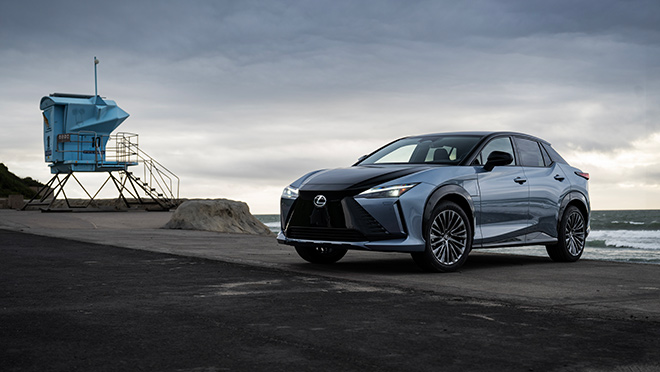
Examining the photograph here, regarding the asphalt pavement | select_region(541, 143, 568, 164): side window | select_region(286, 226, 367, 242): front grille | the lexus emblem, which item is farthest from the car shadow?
select_region(541, 143, 568, 164): side window

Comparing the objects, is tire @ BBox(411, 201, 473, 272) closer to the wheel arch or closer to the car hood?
the car hood

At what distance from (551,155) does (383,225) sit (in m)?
3.77

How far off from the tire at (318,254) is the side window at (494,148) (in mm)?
2126

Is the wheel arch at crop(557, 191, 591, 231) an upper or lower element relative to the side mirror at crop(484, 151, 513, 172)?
lower

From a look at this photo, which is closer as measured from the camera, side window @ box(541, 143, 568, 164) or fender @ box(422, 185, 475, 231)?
fender @ box(422, 185, 475, 231)

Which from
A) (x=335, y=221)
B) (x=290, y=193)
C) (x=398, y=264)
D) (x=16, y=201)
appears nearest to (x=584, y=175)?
(x=398, y=264)

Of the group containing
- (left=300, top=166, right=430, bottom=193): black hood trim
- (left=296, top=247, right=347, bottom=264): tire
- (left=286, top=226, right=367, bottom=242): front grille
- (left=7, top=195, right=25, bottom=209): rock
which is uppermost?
(left=7, top=195, right=25, bottom=209): rock

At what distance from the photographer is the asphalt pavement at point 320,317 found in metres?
3.84

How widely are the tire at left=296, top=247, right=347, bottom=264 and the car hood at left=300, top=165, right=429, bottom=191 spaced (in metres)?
1.18

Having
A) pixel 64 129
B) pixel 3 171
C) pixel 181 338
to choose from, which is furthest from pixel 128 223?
pixel 3 171

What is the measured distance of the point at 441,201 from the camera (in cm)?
833

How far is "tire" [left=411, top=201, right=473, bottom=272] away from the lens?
8.16 m

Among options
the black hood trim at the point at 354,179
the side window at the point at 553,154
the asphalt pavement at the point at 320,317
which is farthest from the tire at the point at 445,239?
the side window at the point at 553,154

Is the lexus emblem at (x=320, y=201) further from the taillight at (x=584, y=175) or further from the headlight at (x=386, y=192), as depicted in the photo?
the taillight at (x=584, y=175)
